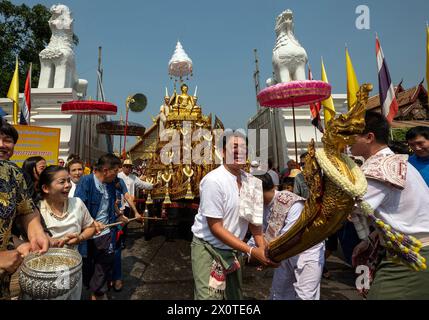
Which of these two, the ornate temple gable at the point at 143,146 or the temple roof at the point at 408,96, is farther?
the ornate temple gable at the point at 143,146

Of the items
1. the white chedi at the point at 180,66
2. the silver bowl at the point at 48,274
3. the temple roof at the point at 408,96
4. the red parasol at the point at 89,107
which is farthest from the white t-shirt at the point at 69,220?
the temple roof at the point at 408,96

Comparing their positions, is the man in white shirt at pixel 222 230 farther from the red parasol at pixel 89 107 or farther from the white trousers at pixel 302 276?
the red parasol at pixel 89 107

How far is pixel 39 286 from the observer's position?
1.52m

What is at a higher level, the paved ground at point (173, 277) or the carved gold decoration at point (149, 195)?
the carved gold decoration at point (149, 195)

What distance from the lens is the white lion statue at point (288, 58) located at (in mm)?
11875

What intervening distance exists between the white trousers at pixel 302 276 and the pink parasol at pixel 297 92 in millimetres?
4776

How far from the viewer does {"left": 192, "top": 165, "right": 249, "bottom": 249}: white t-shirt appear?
74.1 inches

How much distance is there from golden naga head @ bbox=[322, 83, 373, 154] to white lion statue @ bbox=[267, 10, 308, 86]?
11455mm

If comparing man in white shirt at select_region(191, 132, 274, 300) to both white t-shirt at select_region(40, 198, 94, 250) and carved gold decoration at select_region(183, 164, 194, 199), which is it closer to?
white t-shirt at select_region(40, 198, 94, 250)

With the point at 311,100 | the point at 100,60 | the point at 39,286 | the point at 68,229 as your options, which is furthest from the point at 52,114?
the point at 39,286

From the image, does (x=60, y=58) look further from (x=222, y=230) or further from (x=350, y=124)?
(x=350, y=124)

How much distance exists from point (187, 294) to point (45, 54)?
13.9m

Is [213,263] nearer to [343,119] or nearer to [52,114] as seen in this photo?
[343,119]

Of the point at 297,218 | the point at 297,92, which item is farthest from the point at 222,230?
the point at 297,92
